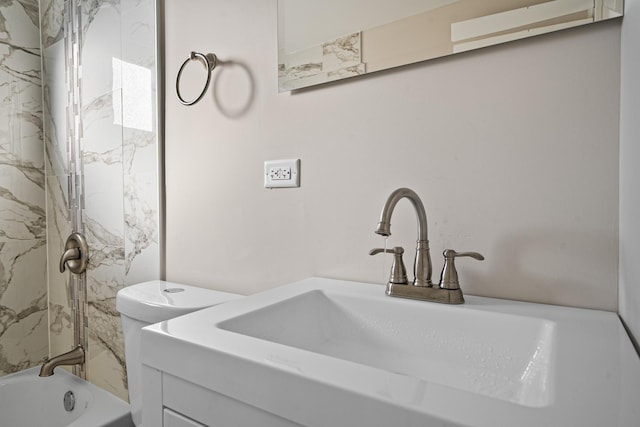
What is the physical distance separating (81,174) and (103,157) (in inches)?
7.8

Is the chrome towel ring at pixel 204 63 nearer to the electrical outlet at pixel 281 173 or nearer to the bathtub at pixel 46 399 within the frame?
the electrical outlet at pixel 281 173

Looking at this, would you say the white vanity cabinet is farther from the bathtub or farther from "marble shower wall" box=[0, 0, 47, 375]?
"marble shower wall" box=[0, 0, 47, 375]

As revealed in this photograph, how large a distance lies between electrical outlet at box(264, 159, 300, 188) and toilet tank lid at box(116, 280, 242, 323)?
36cm

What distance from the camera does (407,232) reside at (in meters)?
0.93

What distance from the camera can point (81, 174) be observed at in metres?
1.70

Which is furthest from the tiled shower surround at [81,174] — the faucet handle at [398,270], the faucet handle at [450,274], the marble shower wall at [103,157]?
the faucet handle at [450,274]

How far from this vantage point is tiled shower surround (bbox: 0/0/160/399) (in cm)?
146

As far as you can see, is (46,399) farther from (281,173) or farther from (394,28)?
(394,28)

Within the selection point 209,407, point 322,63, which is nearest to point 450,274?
point 209,407

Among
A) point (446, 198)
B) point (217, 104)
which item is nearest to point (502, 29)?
point (446, 198)

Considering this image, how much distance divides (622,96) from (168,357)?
0.87m

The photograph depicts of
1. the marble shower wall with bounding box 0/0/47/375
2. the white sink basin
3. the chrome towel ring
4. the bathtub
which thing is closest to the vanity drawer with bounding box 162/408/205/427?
the white sink basin

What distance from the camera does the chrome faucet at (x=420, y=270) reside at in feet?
2.56

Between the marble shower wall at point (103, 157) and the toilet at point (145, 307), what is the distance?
26 centimetres
